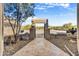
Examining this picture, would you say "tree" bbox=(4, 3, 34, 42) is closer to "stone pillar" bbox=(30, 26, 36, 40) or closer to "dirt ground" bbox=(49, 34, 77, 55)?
"stone pillar" bbox=(30, 26, 36, 40)

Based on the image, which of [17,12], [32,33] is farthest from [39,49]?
[17,12]

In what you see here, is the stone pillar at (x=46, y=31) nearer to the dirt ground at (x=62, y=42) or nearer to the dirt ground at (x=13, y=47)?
the dirt ground at (x=62, y=42)

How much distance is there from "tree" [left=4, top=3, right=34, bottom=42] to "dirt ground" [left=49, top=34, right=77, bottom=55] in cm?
26

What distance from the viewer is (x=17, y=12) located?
129 centimetres

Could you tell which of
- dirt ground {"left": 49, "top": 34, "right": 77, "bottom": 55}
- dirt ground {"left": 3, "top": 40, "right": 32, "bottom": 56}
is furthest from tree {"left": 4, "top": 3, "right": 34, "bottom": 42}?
dirt ground {"left": 49, "top": 34, "right": 77, "bottom": 55}

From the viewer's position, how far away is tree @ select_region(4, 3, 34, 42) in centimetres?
129

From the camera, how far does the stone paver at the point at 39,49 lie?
1275 millimetres

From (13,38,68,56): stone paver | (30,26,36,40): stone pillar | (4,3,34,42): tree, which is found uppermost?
(4,3,34,42): tree

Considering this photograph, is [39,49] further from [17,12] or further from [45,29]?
[17,12]

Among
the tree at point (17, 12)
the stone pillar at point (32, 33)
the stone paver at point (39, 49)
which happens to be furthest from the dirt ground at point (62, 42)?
the tree at point (17, 12)

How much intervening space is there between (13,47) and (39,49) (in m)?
0.20

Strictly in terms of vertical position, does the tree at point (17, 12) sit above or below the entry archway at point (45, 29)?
above

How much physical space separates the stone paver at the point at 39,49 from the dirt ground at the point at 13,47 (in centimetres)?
2

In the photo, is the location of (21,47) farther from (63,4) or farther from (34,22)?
(63,4)
